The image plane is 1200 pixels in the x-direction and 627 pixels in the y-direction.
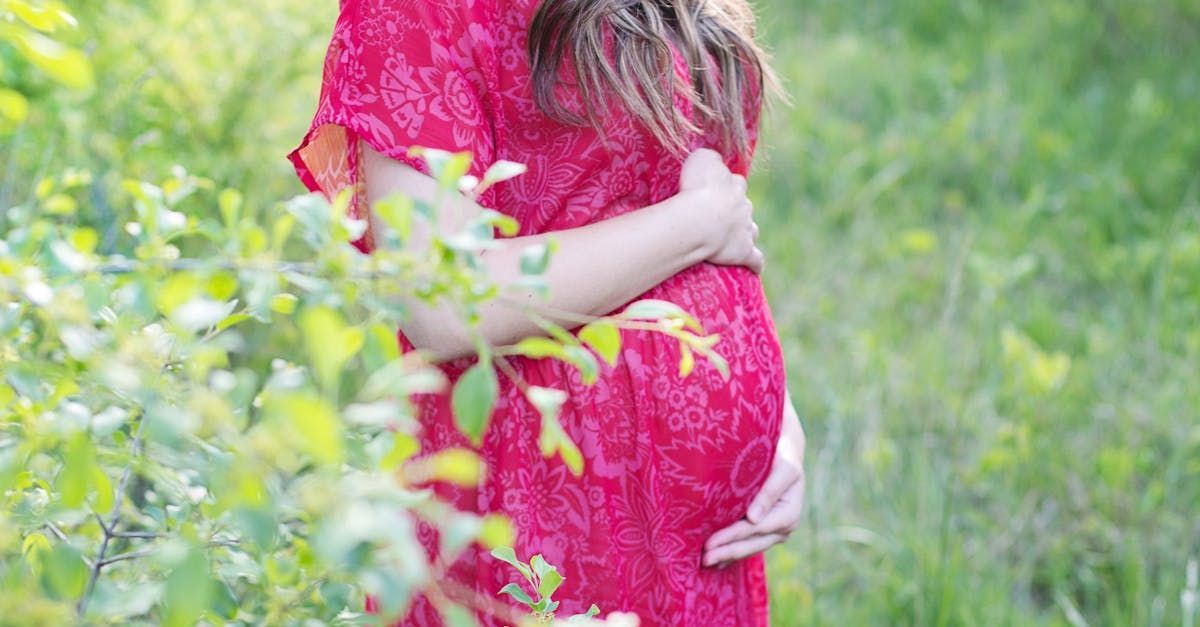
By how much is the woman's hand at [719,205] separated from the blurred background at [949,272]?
15.0 inches

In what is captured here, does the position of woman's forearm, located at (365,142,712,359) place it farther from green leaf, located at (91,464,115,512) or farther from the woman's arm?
green leaf, located at (91,464,115,512)

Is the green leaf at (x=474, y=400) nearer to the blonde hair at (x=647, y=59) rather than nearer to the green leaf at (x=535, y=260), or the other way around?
the green leaf at (x=535, y=260)

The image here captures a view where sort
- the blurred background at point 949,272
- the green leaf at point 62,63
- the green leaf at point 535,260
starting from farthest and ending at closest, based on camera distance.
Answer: the blurred background at point 949,272
the green leaf at point 535,260
the green leaf at point 62,63

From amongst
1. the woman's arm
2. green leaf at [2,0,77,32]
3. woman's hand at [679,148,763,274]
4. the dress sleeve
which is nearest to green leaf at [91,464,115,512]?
green leaf at [2,0,77,32]

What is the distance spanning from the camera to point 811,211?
13.8ft

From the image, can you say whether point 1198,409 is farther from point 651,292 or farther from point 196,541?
point 196,541

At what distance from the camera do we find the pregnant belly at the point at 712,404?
4.49 ft

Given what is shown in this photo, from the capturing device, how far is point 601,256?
127cm

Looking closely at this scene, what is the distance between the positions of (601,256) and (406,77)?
0.26 metres

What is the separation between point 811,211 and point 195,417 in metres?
3.76

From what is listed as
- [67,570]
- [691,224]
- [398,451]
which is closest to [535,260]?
[398,451]

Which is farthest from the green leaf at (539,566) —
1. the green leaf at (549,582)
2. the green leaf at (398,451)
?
the green leaf at (398,451)

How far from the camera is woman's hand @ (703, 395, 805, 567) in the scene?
1422 millimetres

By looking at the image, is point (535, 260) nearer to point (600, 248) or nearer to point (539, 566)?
point (539, 566)
